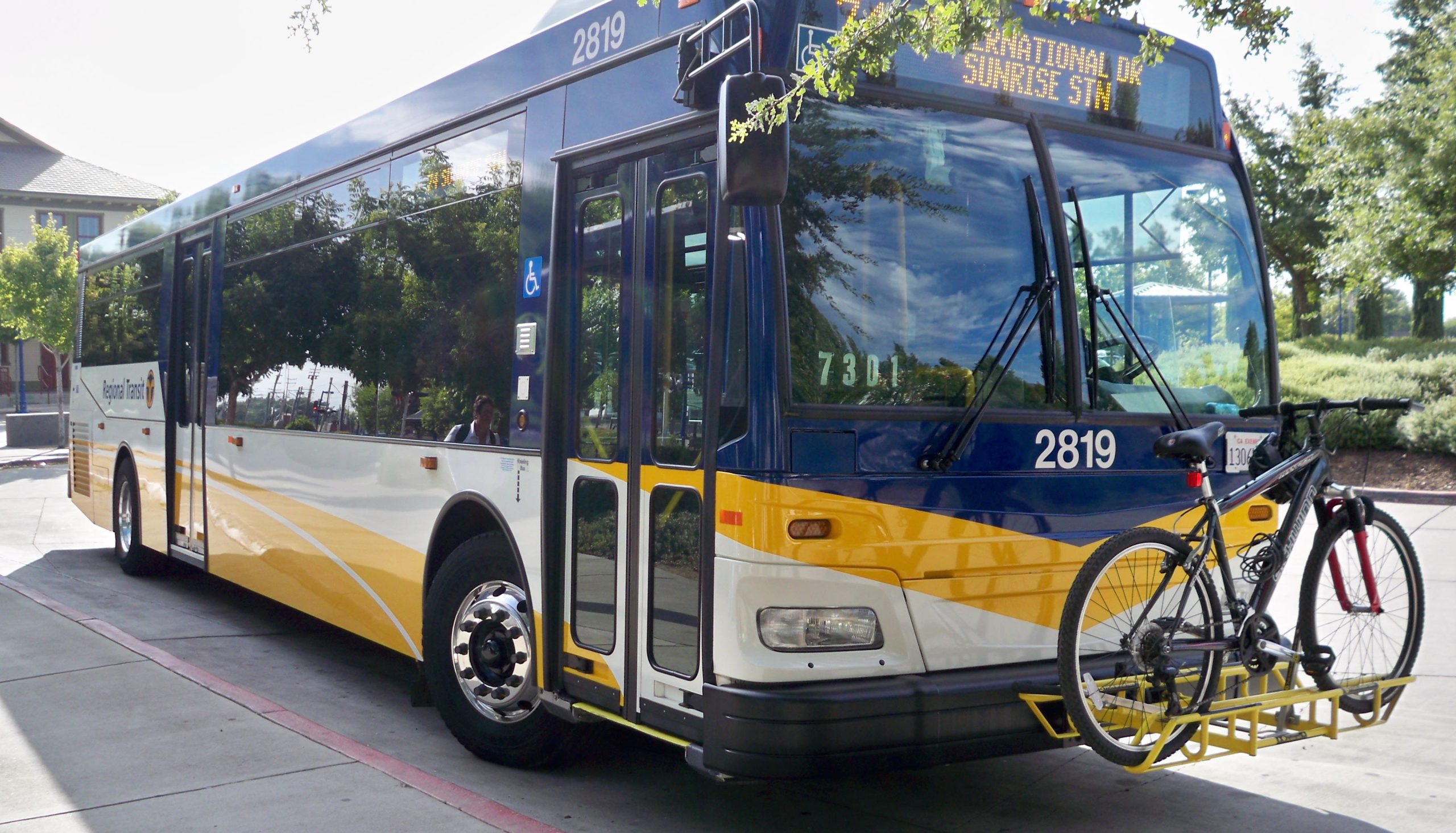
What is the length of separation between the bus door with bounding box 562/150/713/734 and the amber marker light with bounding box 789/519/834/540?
0.40 metres

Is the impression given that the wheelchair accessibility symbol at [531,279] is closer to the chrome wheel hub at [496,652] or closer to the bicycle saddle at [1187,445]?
the chrome wheel hub at [496,652]

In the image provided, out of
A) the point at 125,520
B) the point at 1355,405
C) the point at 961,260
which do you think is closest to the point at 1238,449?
the point at 1355,405

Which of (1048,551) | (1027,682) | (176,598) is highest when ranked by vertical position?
(1048,551)

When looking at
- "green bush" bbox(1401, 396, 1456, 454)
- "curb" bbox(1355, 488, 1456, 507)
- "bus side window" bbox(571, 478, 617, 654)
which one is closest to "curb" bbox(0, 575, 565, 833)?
"bus side window" bbox(571, 478, 617, 654)

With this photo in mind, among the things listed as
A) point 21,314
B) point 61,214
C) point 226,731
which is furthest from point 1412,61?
point 61,214

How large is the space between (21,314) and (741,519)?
46.5 meters

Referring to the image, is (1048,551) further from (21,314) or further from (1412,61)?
(21,314)

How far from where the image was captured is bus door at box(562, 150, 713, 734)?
4.57 m

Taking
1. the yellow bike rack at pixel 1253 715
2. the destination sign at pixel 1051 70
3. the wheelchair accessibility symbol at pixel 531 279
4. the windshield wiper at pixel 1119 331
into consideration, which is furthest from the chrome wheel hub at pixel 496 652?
the destination sign at pixel 1051 70

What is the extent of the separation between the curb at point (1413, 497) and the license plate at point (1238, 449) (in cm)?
1367

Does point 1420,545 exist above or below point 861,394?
below

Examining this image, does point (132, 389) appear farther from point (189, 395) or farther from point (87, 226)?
point (87, 226)

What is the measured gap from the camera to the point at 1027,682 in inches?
178

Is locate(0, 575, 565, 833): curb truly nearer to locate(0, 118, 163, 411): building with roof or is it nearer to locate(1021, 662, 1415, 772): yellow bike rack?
locate(1021, 662, 1415, 772): yellow bike rack
